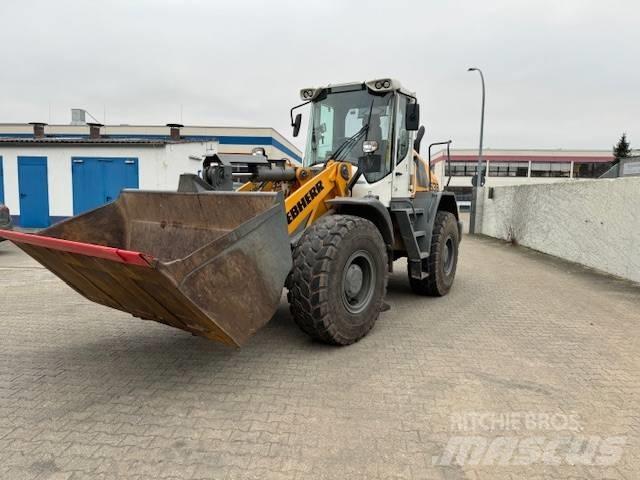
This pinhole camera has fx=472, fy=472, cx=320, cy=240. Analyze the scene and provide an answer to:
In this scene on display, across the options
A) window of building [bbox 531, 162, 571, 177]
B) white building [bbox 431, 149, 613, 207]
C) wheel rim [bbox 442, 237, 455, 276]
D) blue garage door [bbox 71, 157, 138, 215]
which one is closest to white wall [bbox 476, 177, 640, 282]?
wheel rim [bbox 442, 237, 455, 276]

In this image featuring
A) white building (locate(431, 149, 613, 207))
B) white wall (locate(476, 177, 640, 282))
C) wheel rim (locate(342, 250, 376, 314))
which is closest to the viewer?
wheel rim (locate(342, 250, 376, 314))

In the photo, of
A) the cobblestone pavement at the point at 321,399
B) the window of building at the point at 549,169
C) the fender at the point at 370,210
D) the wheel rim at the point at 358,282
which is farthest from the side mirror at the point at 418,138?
the window of building at the point at 549,169

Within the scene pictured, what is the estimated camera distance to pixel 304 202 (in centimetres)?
481

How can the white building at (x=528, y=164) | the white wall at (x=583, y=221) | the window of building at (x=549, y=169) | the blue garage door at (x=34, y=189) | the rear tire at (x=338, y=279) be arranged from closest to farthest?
1. the rear tire at (x=338, y=279)
2. the white wall at (x=583, y=221)
3. the blue garage door at (x=34, y=189)
4. the white building at (x=528, y=164)
5. the window of building at (x=549, y=169)

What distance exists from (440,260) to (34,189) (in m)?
15.6

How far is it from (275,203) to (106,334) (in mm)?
2609

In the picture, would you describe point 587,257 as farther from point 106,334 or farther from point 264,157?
point 106,334

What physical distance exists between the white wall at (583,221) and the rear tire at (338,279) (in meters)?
6.19

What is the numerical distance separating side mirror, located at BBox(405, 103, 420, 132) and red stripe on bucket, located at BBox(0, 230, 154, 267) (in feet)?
12.1

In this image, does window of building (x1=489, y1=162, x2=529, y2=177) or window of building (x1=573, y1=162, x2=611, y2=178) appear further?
window of building (x1=489, y1=162, x2=529, y2=177)

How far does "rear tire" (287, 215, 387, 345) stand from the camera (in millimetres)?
4116

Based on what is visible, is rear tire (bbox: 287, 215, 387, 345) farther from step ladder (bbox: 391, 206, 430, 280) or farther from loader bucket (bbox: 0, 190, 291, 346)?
Result: step ladder (bbox: 391, 206, 430, 280)

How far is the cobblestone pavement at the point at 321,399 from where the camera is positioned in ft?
9.05

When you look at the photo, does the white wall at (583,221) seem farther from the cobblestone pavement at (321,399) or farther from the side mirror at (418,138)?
the side mirror at (418,138)
